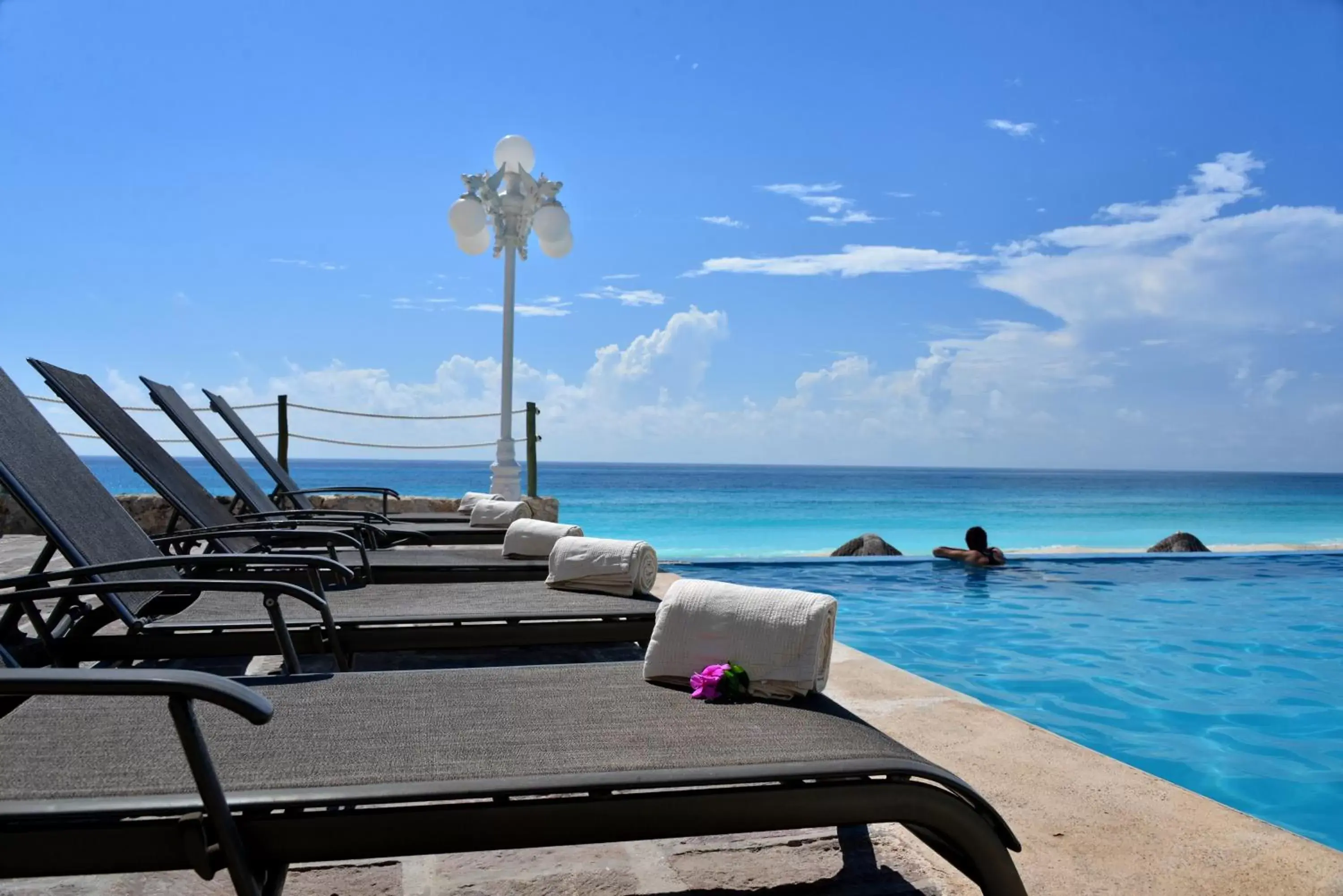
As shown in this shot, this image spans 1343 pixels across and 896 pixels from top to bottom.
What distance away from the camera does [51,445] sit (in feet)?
10.0

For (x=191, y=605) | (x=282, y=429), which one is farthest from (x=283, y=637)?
(x=282, y=429)

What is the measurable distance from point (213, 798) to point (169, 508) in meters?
8.59

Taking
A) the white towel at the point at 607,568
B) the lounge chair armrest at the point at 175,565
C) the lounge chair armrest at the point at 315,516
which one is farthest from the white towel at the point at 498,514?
the lounge chair armrest at the point at 175,565

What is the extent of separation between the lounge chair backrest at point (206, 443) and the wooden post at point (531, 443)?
3.95m

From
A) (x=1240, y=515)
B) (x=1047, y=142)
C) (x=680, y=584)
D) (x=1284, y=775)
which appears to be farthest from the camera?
(x=1240, y=515)

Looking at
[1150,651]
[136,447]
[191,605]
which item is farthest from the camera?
[1150,651]

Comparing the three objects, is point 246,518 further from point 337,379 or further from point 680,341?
point 337,379

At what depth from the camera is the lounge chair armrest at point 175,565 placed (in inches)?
88.0

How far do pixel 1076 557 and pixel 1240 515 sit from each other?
29.2 metres

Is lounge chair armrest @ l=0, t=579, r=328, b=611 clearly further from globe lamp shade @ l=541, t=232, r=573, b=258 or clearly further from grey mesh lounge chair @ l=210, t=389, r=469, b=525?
globe lamp shade @ l=541, t=232, r=573, b=258

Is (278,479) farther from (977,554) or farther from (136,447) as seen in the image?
(977,554)

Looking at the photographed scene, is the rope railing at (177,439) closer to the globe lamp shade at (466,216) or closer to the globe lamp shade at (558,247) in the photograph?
the globe lamp shade at (466,216)

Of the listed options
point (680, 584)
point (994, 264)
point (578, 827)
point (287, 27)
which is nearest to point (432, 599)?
point (680, 584)

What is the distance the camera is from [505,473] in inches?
340
